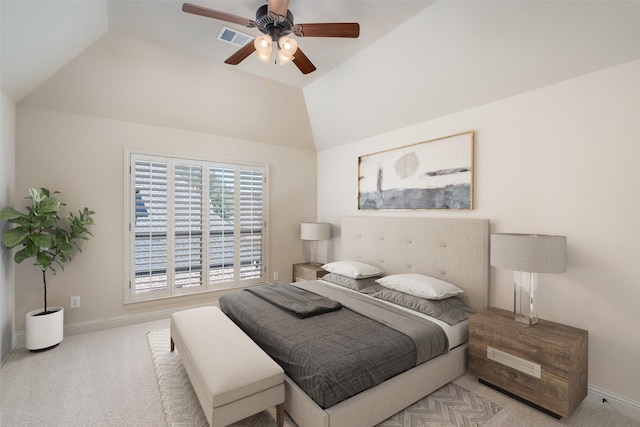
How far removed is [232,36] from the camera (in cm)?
270

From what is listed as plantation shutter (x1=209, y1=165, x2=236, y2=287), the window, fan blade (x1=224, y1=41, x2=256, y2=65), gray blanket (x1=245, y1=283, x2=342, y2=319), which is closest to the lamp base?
gray blanket (x1=245, y1=283, x2=342, y2=319)

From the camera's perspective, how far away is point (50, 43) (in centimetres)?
238

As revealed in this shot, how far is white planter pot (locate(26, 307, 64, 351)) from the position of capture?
2.74 m

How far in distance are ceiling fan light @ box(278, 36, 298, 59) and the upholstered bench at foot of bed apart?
2.13 meters

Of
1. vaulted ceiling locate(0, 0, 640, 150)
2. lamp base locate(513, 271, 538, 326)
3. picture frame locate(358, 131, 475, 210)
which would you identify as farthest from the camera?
picture frame locate(358, 131, 475, 210)

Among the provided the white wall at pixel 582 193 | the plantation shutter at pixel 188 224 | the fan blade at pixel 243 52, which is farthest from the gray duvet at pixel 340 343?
the fan blade at pixel 243 52

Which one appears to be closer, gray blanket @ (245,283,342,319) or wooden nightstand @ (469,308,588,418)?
wooden nightstand @ (469,308,588,418)

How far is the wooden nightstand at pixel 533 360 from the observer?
1.90 m

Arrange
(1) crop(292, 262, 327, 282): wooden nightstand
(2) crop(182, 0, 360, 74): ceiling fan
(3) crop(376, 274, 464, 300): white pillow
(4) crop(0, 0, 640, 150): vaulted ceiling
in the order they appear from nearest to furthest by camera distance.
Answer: (2) crop(182, 0, 360, 74): ceiling fan
(4) crop(0, 0, 640, 150): vaulted ceiling
(3) crop(376, 274, 464, 300): white pillow
(1) crop(292, 262, 327, 282): wooden nightstand

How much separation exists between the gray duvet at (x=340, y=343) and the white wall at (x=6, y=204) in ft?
6.95

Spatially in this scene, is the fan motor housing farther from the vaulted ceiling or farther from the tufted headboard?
the tufted headboard

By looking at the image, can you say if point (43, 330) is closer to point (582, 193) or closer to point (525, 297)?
point (525, 297)

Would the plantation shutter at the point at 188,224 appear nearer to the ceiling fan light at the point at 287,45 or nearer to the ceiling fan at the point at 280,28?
the ceiling fan at the point at 280,28

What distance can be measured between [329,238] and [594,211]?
3.12 metres
